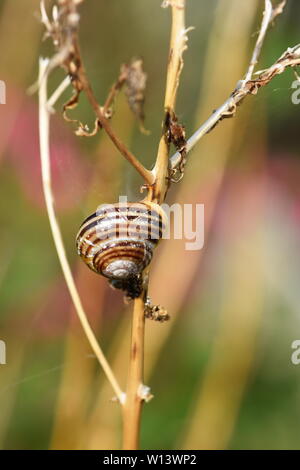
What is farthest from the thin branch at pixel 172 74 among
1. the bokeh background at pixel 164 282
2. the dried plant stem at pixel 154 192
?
the bokeh background at pixel 164 282

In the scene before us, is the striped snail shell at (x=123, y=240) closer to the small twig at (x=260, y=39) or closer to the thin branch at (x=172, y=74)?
the thin branch at (x=172, y=74)

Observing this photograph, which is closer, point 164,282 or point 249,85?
point 249,85

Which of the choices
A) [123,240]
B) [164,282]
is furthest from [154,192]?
[164,282]

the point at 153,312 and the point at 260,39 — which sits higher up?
the point at 260,39

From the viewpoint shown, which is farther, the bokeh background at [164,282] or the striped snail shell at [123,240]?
the bokeh background at [164,282]

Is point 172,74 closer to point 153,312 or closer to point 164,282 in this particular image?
point 153,312

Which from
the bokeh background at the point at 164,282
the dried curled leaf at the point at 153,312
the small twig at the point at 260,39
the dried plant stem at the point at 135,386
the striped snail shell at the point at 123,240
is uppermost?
the bokeh background at the point at 164,282

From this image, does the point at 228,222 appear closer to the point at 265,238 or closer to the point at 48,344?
the point at 265,238

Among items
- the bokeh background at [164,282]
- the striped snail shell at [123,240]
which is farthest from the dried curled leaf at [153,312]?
the bokeh background at [164,282]

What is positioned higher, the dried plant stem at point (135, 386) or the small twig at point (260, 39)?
the small twig at point (260, 39)
